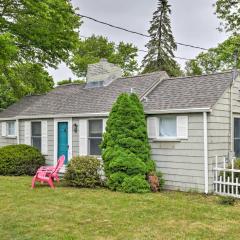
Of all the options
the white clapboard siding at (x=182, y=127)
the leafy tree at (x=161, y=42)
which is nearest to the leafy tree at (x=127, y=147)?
the white clapboard siding at (x=182, y=127)

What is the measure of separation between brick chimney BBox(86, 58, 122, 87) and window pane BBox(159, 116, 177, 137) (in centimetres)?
448

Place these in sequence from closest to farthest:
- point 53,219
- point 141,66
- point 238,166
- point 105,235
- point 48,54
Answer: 1. point 105,235
2. point 53,219
3. point 238,166
4. point 48,54
5. point 141,66

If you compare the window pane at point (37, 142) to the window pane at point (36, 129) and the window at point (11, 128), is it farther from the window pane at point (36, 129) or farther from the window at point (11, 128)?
the window at point (11, 128)

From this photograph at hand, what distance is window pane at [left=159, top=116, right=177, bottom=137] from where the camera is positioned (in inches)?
428

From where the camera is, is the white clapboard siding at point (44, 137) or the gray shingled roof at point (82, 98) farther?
the white clapboard siding at point (44, 137)

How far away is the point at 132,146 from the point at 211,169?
2322mm

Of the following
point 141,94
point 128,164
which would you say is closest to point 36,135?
point 141,94

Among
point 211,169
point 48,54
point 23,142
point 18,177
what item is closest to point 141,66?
point 48,54

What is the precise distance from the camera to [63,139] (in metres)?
14.0

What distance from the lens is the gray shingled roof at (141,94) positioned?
10.8 m

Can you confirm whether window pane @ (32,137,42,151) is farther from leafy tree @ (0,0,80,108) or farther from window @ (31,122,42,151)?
leafy tree @ (0,0,80,108)

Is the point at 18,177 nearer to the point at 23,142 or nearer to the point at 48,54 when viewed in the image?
the point at 23,142

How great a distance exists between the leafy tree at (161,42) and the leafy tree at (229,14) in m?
10.9

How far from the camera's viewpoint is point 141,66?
35781 millimetres
